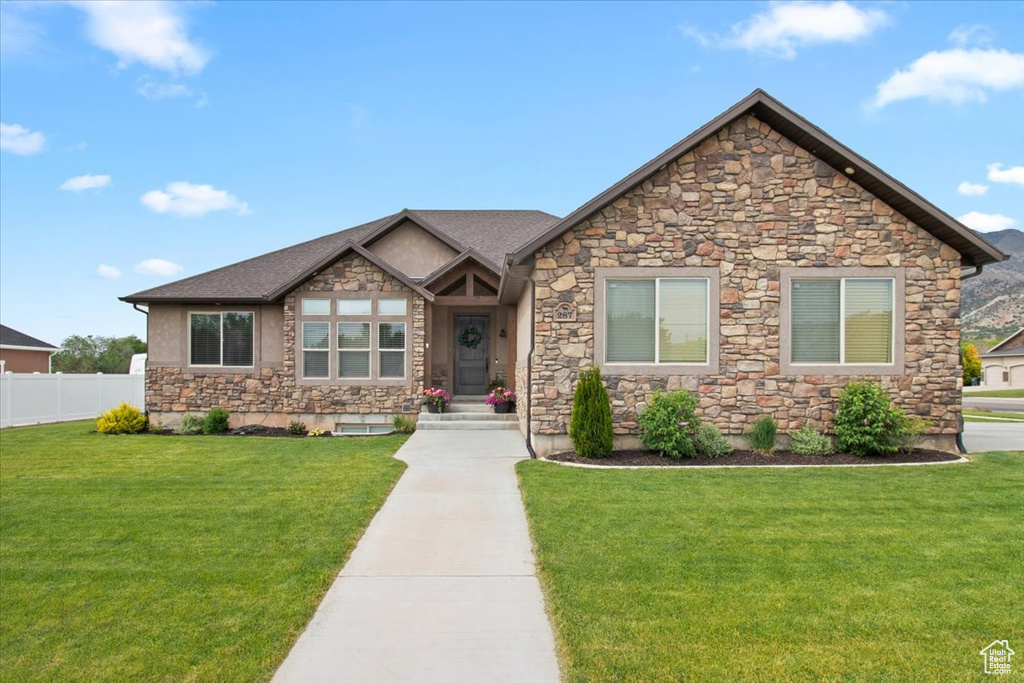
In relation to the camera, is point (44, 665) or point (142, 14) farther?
point (142, 14)

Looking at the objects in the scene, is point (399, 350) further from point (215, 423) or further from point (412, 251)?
point (215, 423)

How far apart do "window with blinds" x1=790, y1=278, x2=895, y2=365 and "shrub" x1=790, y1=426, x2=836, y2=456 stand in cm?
121

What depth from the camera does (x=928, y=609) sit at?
15.1ft

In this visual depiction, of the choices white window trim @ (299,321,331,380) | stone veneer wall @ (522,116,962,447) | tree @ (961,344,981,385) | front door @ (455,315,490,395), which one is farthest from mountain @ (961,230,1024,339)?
white window trim @ (299,321,331,380)

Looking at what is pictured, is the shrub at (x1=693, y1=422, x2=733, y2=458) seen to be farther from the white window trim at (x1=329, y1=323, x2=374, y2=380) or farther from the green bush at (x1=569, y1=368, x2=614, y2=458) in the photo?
the white window trim at (x1=329, y1=323, x2=374, y2=380)

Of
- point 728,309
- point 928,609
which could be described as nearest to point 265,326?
point 728,309

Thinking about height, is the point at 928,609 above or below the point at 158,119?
below

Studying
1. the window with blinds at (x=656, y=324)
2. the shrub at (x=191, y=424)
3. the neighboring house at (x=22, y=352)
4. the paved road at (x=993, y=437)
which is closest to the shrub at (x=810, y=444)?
the window with blinds at (x=656, y=324)

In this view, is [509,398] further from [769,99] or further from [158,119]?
[158,119]

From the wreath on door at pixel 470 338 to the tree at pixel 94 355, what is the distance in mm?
35169

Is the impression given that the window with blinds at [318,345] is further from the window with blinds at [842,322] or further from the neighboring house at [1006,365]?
the neighboring house at [1006,365]

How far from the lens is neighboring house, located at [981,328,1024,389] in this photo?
43531 mm

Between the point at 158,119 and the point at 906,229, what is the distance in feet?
57.4

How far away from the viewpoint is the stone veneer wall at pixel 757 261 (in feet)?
36.9
